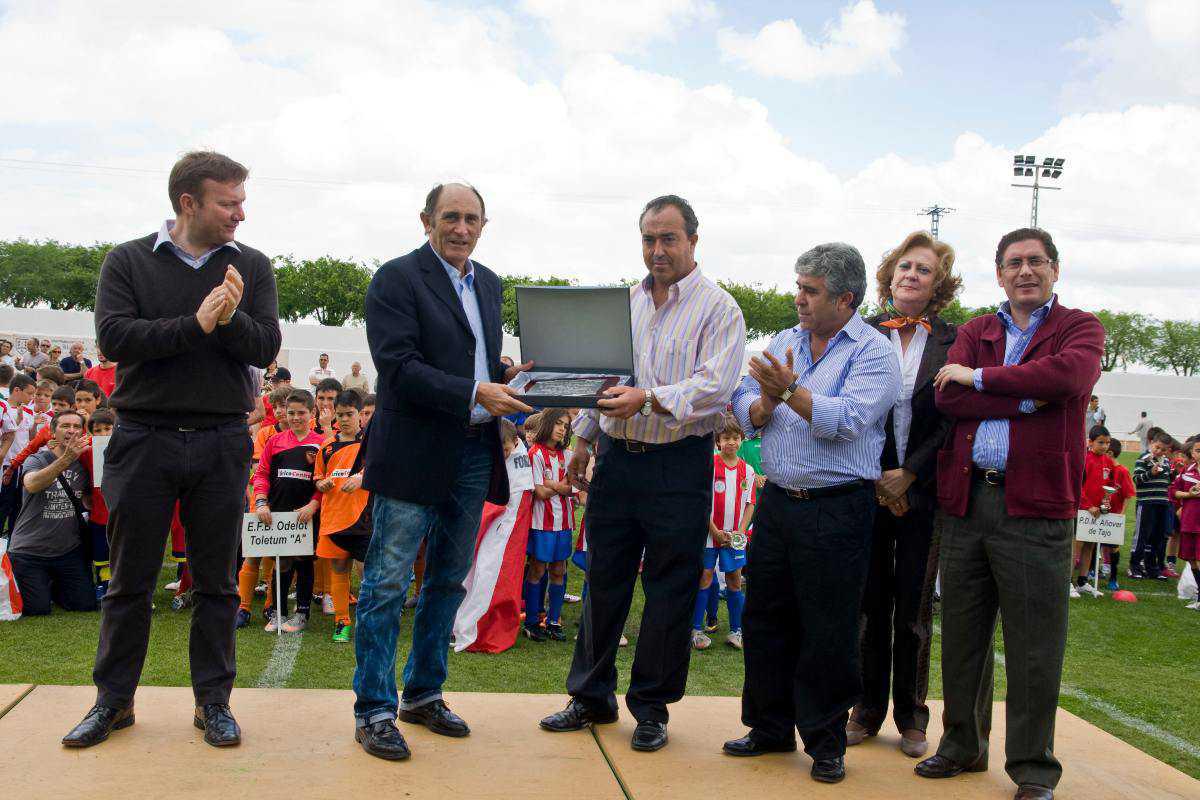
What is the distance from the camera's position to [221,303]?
11.3 feet

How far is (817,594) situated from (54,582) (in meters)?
6.19

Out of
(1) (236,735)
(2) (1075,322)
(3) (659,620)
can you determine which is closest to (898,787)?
(3) (659,620)

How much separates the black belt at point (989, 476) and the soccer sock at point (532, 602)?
421 cm

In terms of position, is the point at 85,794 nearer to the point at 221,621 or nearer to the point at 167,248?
the point at 221,621

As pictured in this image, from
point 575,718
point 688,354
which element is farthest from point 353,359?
point 688,354

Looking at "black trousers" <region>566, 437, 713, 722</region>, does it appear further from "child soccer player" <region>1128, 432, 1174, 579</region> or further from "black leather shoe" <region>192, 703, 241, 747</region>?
"child soccer player" <region>1128, 432, 1174, 579</region>

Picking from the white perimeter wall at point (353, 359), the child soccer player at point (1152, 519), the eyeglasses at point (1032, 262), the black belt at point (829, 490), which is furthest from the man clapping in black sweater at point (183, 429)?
the white perimeter wall at point (353, 359)

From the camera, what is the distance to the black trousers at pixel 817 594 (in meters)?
3.68

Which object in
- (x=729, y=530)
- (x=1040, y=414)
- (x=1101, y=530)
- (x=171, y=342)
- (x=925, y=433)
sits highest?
(x=171, y=342)

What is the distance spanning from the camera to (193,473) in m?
3.64

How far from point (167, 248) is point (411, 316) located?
0.97 meters

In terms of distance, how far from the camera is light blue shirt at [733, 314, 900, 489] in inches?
142

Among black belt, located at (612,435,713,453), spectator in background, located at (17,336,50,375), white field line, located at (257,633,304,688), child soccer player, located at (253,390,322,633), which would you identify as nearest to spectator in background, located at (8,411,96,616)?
child soccer player, located at (253,390,322,633)

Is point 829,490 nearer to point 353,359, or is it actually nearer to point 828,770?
point 828,770
